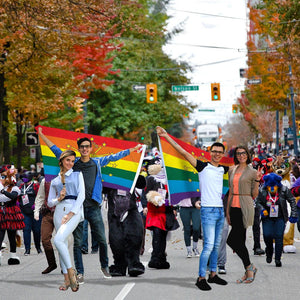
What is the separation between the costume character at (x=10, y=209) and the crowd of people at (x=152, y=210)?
18 mm

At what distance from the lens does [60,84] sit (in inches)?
1038

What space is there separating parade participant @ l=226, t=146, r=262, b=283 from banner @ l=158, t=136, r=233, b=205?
0.49m

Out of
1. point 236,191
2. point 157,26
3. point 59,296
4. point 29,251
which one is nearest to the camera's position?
point 59,296

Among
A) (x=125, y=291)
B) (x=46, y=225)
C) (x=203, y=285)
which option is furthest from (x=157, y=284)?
(x=46, y=225)

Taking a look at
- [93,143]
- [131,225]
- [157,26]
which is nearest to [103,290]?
[131,225]

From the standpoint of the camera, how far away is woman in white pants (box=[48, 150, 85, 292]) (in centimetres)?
960

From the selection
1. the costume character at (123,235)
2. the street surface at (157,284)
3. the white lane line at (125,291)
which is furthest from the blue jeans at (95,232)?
the white lane line at (125,291)

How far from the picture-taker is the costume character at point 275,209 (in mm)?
12266

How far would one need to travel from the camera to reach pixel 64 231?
31.5 feet

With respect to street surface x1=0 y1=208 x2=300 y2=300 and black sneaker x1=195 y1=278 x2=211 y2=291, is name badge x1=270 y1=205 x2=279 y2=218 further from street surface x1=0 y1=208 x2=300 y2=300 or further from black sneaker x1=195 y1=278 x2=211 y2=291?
black sneaker x1=195 y1=278 x2=211 y2=291

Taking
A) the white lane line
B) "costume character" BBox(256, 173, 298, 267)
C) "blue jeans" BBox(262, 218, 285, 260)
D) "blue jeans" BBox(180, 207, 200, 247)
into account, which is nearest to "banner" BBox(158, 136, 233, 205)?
the white lane line

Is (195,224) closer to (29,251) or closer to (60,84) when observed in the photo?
(29,251)

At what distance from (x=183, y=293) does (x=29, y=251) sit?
644cm

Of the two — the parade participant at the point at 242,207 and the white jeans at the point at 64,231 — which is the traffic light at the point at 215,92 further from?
the white jeans at the point at 64,231
